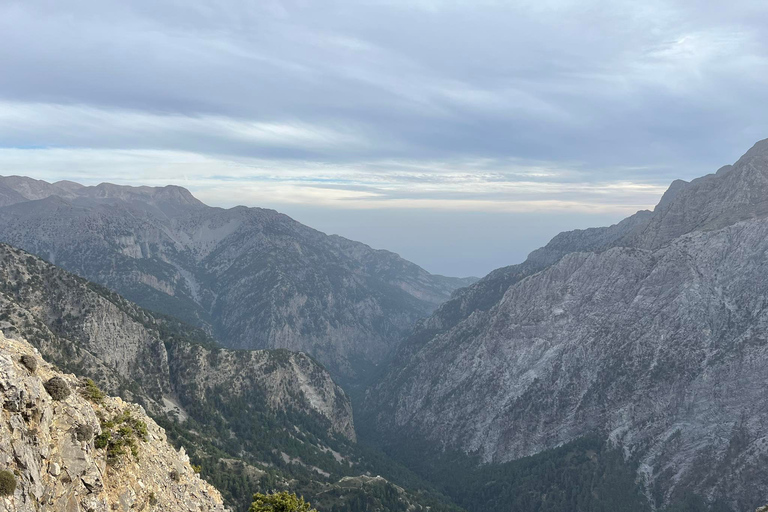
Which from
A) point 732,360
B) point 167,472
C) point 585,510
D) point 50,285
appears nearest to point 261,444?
point 50,285

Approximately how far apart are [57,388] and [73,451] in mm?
6284

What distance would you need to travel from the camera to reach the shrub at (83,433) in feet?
141

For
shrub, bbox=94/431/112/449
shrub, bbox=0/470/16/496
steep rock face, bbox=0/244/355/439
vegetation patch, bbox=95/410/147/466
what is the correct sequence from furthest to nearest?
steep rock face, bbox=0/244/355/439 → vegetation patch, bbox=95/410/147/466 → shrub, bbox=94/431/112/449 → shrub, bbox=0/470/16/496

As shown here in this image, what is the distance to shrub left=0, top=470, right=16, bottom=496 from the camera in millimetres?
32844

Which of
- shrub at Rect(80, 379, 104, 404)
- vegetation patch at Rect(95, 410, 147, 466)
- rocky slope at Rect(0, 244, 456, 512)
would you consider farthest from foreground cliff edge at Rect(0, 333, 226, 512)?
rocky slope at Rect(0, 244, 456, 512)

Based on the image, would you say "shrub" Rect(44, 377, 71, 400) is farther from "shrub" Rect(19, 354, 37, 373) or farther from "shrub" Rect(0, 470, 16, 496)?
"shrub" Rect(0, 470, 16, 496)

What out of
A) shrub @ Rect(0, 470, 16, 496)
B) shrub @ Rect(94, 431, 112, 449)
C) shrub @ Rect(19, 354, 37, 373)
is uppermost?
shrub @ Rect(19, 354, 37, 373)

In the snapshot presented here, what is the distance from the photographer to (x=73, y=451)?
41.6 metres

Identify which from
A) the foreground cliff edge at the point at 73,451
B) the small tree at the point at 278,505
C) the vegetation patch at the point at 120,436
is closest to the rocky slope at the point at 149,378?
the small tree at the point at 278,505

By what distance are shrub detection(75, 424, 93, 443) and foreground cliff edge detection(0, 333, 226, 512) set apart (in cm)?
8

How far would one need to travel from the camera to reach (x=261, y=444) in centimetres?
18888

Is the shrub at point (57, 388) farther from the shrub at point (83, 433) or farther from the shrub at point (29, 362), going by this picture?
the shrub at point (83, 433)

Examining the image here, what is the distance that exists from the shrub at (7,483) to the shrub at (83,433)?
9.10 meters

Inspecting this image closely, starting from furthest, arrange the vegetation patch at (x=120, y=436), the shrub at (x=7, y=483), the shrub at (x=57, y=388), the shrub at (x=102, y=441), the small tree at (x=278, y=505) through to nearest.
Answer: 1. the small tree at (x=278, y=505)
2. the vegetation patch at (x=120, y=436)
3. the shrub at (x=102, y=441)
4. the shrub at (x=57, y=388)
5. the shrub at (x=7, y=483)
